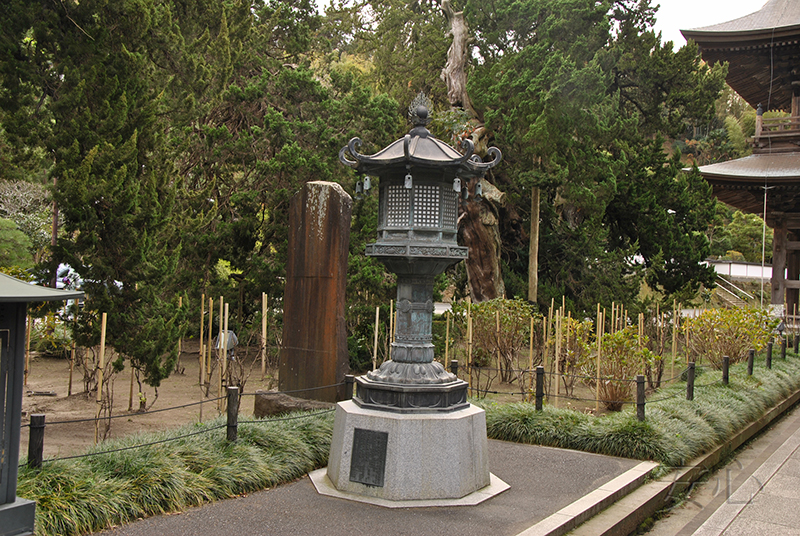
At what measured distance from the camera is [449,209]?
6.45 m

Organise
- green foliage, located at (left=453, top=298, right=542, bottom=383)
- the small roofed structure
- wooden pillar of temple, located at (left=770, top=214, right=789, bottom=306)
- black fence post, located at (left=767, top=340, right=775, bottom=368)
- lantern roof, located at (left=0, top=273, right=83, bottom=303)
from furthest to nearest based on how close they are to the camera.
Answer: wooden pillar of temple, located at (left=770, top=214, right=789, bottom=306) < black fence post, located at (left=767, top=340, right=775, bottom=368) < green foliage, located at (left=453, top=298, right=542, bottom=383) < the small roofed structure < lantern roof, located at (left=0, top=273, right=83, bottom=303)

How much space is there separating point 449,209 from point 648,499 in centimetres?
335

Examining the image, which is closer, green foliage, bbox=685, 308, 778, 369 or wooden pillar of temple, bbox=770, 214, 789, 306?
green foliage, bbox=685, 308, 778, 369

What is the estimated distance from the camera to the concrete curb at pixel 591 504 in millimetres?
5324

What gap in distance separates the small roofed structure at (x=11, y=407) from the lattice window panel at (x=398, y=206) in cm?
298

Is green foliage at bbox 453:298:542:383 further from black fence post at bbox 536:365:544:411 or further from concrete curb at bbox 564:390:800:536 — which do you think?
concrete curb at bbox 564:390:800:536

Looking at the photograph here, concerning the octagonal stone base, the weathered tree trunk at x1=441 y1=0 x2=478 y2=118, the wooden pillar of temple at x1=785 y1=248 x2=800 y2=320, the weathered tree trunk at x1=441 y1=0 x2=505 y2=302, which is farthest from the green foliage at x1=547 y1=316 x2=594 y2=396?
the wooden pillar of temple at x1=785 y1=248 x2=800 y2=320

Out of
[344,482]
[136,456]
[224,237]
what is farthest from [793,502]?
[224,237]

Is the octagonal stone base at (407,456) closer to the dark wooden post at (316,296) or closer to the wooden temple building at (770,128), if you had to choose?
the dark wooden post at (316,296)

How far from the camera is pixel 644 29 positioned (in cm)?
1994

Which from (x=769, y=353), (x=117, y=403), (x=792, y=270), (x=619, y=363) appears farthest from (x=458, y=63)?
(x=117, y=403)

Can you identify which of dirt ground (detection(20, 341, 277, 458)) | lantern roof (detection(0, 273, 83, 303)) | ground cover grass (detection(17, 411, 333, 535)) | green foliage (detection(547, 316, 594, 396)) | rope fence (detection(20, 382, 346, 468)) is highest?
lantern roof (detection(0, 273, 83, 303))

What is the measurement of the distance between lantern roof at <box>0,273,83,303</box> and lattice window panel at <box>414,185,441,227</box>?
3103 millimetres

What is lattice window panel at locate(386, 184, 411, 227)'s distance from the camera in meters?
6.35
